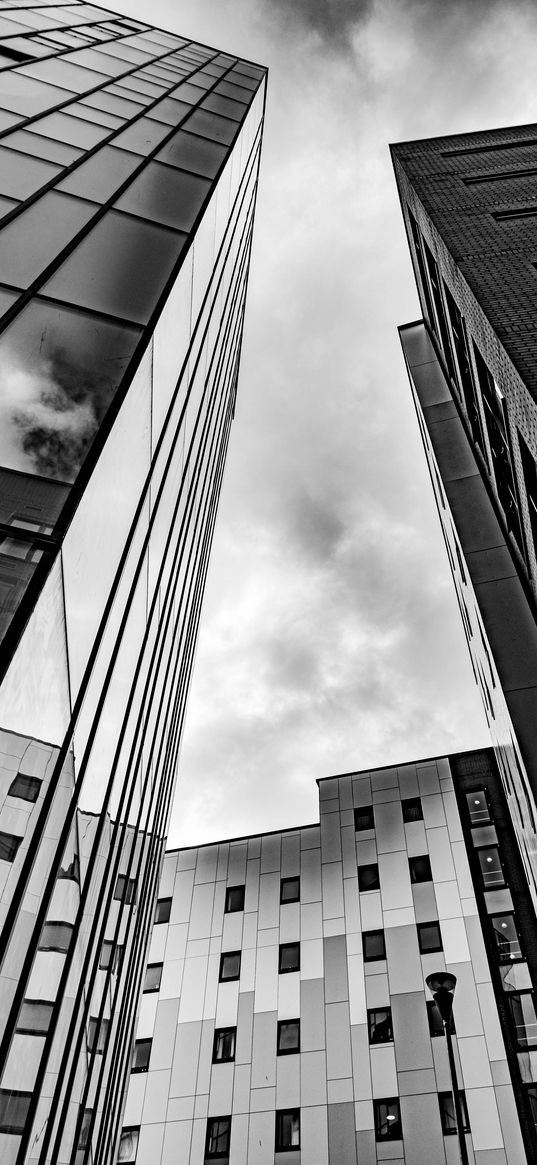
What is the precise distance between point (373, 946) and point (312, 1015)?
13.5 ft

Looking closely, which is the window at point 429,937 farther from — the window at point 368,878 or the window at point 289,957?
the window at point 289,957

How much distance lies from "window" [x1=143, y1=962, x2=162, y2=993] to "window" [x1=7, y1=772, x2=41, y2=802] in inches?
1440

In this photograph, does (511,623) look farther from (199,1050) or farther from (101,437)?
(199,1050)

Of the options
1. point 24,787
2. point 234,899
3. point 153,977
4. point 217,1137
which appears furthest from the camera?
point 234,899

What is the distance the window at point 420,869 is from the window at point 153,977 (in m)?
13.8

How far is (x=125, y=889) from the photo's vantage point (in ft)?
50.5

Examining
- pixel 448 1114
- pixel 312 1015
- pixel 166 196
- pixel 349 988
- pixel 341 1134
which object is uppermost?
pixel 349 988

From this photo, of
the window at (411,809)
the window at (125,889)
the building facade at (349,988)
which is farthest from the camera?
the window at (411,809)

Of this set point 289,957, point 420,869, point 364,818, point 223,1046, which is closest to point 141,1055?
point 223,1046

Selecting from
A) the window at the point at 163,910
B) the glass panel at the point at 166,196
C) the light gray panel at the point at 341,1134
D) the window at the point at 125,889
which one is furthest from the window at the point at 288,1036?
the glass panel at the point at 166,196

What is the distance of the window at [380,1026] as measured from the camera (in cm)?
3309

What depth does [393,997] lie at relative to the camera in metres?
34.1

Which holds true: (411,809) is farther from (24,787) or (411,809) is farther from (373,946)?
(24,787)

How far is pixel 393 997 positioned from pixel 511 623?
21970 mm
